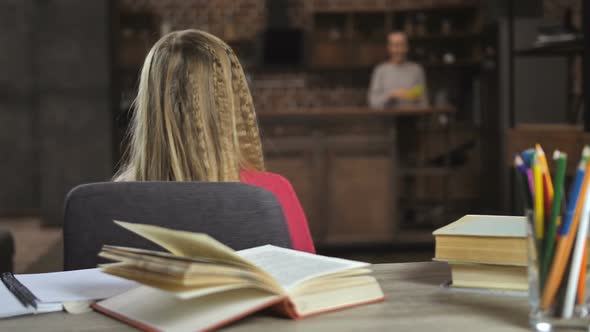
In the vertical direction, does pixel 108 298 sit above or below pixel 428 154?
above

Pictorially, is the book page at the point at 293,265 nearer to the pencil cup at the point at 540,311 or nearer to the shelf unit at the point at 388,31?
the pencil cup at the point at 540,311

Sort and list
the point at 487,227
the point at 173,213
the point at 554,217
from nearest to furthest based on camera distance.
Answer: the point at 554,217 < the point at 487,227 < the point at 173,213

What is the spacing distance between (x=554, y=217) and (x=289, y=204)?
0.80 meters

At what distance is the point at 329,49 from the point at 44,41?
Result: 2.89 m

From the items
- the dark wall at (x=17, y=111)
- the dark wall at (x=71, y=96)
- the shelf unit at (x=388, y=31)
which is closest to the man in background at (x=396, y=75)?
the shelf unit at (x=388, y=31)

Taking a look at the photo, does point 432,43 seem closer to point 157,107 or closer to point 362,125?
point 362,125

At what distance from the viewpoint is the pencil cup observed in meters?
0.87

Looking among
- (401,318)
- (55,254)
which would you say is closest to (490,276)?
(401,318)

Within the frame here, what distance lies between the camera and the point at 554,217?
0.87m

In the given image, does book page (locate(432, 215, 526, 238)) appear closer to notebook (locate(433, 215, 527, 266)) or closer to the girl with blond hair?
notebook (locate(433, 215, 527, 266))

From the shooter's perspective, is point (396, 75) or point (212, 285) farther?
point (396, 75)

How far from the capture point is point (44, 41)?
673cm

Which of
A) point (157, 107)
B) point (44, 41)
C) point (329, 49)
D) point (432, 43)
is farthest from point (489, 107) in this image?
point (157, 107)

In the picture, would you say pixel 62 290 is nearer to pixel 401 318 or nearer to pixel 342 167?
pixel 401 318
